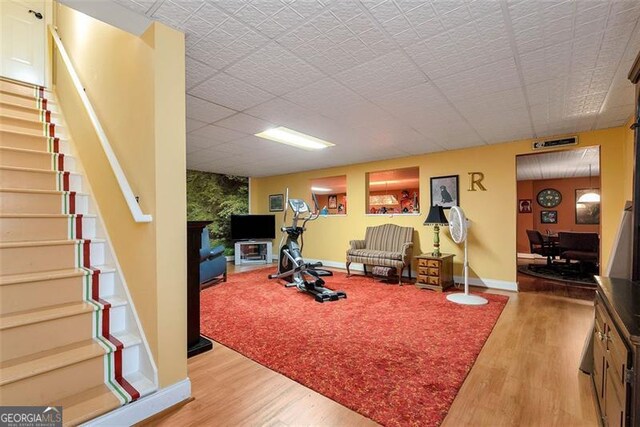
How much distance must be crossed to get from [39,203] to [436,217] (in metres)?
4.72

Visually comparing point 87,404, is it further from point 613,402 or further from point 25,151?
point 613,402

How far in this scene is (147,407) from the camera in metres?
1.58

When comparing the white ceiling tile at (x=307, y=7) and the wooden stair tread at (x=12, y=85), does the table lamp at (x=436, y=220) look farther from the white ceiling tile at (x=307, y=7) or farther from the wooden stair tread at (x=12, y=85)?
the wooden stair tread at (x=12, y=85)

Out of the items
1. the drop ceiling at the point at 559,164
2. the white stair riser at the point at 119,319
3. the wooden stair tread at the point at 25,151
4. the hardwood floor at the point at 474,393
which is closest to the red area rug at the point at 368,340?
the hardwood floor at the point at 474,393

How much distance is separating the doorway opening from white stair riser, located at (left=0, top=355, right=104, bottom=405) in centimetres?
541

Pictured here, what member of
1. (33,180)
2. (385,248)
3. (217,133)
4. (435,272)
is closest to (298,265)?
(385,248)

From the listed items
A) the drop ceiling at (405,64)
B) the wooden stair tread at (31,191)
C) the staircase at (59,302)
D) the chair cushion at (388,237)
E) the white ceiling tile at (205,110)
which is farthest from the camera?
the chair cushion at (388,237)

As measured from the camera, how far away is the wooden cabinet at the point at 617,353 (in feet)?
3.23

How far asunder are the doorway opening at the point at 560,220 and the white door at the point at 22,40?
6.99 meters

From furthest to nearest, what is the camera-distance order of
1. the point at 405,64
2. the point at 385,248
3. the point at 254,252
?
the point at 254,252 < the point at 385,248 < the point at 405,64

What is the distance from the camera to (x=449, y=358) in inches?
87.7

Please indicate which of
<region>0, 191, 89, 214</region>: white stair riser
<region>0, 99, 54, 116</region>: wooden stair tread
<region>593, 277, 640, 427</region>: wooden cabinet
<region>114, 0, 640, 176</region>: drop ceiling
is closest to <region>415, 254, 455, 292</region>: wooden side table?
<region>114, 0, 640, 176</region>: drop ceiling

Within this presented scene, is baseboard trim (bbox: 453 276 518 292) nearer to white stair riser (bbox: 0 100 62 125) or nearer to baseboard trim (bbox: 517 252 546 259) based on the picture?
baseboard trim (bbox: 517 252 546 259)

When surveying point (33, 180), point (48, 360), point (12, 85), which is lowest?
point (48, 360)
